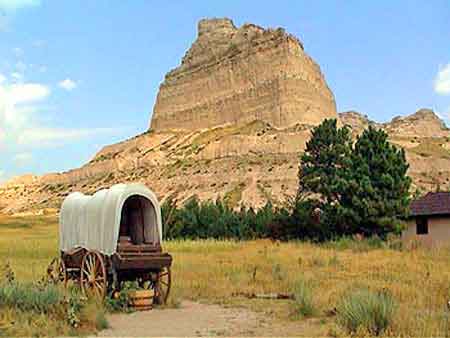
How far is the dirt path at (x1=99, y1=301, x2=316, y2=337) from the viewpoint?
11.3 meters

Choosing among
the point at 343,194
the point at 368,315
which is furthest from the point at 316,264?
the point at 368,315

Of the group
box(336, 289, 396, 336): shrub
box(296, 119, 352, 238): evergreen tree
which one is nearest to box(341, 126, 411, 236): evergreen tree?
box(296, 119, 352, 238): evergreen tree

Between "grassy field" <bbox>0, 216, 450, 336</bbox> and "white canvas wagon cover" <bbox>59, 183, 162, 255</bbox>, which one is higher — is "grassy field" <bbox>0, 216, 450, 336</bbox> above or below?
below

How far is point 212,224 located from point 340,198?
13885mm

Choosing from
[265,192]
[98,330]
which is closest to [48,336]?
[98,330]

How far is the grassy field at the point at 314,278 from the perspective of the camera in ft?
37.6

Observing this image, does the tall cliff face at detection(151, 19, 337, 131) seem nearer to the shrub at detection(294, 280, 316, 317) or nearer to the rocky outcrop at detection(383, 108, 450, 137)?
the rocky outcrop at detection(383, 108, 450, 137)

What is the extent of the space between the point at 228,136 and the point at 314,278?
302 feet

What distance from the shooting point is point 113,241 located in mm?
14625

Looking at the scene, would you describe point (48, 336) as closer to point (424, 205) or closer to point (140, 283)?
point (140, 283)

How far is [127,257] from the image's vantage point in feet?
48.0

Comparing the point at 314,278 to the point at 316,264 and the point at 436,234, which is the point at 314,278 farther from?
the point at 436,234

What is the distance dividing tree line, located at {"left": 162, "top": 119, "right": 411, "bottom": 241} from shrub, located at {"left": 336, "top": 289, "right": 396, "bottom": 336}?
85.5 feet

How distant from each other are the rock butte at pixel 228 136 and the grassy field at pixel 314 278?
154 feet
